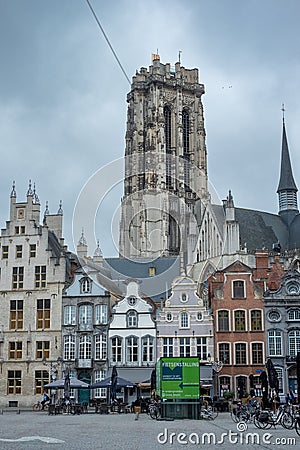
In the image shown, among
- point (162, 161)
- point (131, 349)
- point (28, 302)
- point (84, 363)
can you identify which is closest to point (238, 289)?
point (131, 349)

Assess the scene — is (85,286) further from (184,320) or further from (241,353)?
(241,353)

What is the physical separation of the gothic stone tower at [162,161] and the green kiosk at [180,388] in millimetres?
44755

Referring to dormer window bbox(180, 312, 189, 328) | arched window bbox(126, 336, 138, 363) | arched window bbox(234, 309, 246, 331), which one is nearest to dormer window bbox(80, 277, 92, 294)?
arched window bbox(126, 336, 138, 363)

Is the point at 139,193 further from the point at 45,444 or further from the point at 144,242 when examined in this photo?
the point at 45,444

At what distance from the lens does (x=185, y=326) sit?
44781 mm

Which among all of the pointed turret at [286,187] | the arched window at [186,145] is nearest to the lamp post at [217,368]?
the pointed turret at [286,187]

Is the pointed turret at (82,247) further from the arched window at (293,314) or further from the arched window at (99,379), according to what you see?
the arched window at (293,314)

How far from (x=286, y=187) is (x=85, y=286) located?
1529 inches

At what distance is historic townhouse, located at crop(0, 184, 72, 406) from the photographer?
1767 inches

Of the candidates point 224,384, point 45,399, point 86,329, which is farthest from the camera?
point 86,329

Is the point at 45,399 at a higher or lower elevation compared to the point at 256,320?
lower

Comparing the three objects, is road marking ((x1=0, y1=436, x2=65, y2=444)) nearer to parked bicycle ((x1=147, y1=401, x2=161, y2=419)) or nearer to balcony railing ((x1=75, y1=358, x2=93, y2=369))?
parked bicycle ((x1=147, y1=401, x2=161, y2=419))

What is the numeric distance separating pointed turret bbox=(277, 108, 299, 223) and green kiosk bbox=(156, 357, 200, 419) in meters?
47.9

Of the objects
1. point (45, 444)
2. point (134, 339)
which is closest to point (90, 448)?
point (45, 444)
